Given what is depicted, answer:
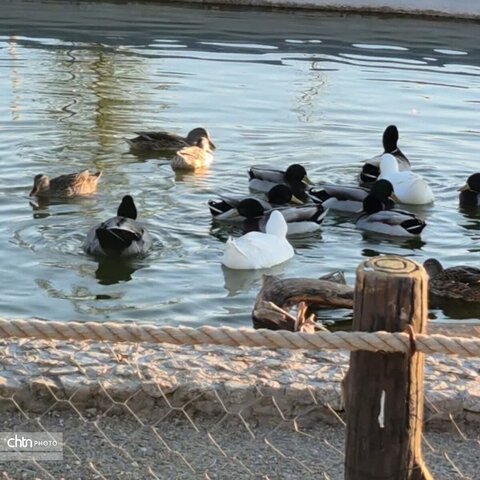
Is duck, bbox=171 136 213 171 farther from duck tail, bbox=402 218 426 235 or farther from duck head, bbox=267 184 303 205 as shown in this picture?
duck tail, bbox=402 218 426 235

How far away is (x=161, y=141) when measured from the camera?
1265 centimetres

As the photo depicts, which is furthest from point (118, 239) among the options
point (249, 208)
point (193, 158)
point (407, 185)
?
point (407, 185)

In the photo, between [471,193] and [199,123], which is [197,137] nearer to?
[199,123]

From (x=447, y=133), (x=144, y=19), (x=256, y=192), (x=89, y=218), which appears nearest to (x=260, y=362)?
(x=89, y=218)

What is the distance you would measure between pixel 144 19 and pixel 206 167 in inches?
506

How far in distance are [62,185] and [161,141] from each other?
7.61 feet

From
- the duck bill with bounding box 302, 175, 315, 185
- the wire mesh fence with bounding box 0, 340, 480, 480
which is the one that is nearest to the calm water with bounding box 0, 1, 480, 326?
the duck bill with bounding box 302, 175, 315, 185

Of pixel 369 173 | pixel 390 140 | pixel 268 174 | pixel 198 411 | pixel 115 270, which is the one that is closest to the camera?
pixel 198 411

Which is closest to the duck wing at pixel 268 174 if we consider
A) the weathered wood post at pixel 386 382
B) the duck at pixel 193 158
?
the duck at pixel 193 158

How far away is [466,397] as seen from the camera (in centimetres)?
532

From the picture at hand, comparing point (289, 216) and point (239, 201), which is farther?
point (239, 201)

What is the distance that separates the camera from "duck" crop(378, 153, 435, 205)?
11.0m

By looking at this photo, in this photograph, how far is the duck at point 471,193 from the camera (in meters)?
10.8

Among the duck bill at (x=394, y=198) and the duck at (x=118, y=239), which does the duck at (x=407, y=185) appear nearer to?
the duck bill at (x=394, y=198)
